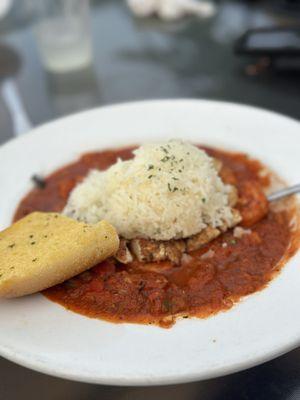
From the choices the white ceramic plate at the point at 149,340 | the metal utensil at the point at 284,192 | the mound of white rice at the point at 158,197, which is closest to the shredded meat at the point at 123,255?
the mound of white rice at the point at 158,197

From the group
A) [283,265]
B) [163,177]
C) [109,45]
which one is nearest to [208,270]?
[283,265]

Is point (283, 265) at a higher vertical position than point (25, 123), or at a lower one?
lower

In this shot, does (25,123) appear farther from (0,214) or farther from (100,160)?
(0,214)

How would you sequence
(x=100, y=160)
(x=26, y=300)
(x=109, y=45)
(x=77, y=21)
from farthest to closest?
(x=109, y=45), (x=77, y=21), (x=100, y=160), (x=26, y=300)

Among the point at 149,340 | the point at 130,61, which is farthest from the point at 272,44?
the point at 149,340

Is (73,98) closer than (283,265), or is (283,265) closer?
(283,265)

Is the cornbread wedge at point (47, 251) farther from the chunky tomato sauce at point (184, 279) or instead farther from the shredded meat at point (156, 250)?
the shredded meat at point (156, 250)

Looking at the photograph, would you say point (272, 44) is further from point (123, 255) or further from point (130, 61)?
point (123, 255)
